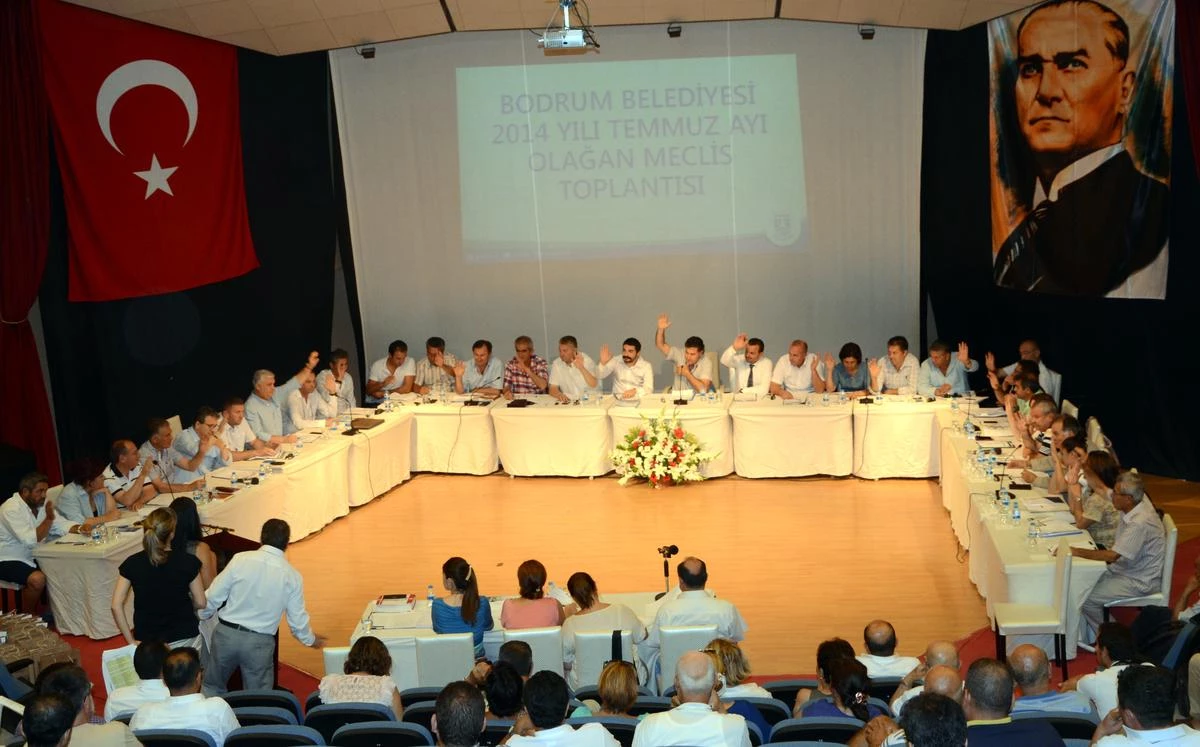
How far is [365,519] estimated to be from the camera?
10508mm

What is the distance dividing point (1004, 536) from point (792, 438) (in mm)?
3620

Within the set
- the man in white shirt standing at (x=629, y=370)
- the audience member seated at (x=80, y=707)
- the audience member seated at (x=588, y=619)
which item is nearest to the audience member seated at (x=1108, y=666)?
the audience member seated at (x=588, y=619)

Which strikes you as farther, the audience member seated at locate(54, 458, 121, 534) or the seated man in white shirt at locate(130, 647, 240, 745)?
the audience member seated at locate(54, 458, 121, 534)

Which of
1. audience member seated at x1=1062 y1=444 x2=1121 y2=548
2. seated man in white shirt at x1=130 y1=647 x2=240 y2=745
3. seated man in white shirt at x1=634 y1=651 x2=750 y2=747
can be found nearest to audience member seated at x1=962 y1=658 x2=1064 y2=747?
seated man in white shirt at x1=634 y1=651 x2=750 y2=747

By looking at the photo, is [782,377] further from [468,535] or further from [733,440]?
[468,535]

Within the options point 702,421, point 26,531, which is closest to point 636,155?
point 702,421

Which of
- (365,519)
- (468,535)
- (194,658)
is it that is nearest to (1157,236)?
(468,535)

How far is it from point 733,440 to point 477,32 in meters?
5.29

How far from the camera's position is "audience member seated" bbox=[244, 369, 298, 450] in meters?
10.3

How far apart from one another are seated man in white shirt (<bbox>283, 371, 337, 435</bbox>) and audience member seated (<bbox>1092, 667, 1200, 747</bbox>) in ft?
26.0

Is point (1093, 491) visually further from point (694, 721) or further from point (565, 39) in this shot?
point (565, 39)

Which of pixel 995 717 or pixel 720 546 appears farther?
pixel 720 546

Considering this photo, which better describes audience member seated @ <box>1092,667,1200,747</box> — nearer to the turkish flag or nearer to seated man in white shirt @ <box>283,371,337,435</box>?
seated man in white shirt @ <box>283,371,337,435</box>

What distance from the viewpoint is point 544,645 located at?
620 centimetres
